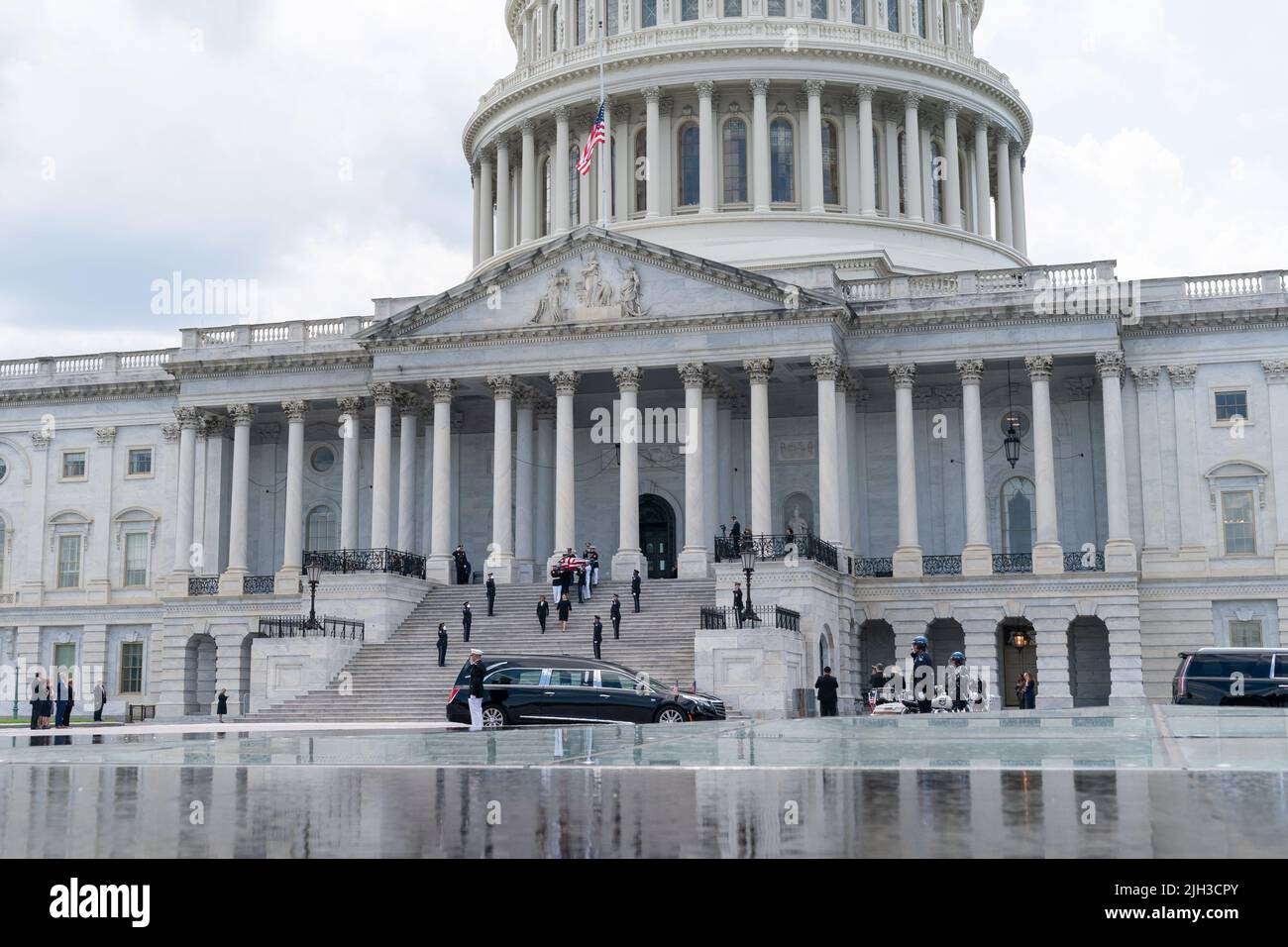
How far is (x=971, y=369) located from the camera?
52.9 m

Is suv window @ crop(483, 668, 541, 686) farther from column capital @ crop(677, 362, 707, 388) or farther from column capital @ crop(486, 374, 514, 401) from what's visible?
column capital @ crop(486, 374, 514, 401)

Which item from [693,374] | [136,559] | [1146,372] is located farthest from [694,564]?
[136,559]

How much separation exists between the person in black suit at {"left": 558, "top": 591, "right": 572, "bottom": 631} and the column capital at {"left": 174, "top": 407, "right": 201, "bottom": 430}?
2212 centimetres

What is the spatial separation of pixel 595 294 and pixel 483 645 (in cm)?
1407

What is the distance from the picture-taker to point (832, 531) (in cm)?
5141

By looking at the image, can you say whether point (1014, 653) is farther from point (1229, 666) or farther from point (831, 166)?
point (831, 166)

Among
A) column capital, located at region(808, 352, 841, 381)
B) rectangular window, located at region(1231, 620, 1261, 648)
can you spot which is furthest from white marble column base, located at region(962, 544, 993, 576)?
rectangular window, located at region(1231, 620, 1261, 648)

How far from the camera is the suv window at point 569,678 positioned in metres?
32.3

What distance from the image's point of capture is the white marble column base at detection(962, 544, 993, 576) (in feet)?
170

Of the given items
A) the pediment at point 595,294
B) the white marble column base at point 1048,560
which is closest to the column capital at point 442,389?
the pediment at point 595,294
